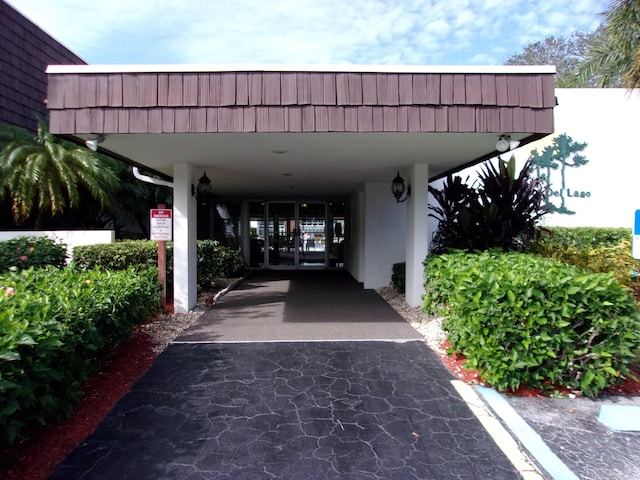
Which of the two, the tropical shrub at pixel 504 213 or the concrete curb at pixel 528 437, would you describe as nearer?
the concrete curb at pixel 528 437

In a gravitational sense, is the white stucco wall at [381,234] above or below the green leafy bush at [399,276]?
above

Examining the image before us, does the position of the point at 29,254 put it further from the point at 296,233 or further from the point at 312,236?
the point at 312,236

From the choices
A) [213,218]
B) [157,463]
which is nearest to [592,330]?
[157,463]

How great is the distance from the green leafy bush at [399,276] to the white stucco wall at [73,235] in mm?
5905

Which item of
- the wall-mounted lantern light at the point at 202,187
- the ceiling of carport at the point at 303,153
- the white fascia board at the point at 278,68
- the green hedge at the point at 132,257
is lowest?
the green hedge at the point at 132,257

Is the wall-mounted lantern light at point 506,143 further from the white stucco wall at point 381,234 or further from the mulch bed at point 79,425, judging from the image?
the mulch bed at point 79,425

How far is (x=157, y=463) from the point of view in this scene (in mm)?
2637

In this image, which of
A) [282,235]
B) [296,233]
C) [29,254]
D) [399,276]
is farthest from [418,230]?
[282,235]

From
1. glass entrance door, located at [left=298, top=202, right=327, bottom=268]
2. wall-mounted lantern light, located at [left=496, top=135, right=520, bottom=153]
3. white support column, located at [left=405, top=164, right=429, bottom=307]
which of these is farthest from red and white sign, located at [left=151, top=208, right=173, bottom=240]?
glass entrance door, located at [left=298, top=202, right=327, bottom=268]

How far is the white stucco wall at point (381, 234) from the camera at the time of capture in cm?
927

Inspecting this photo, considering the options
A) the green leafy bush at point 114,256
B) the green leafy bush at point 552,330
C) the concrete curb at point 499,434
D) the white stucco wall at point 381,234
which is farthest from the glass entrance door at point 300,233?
the green leafy bush at point 552,330

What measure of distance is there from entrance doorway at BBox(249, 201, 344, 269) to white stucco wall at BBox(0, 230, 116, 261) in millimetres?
5758

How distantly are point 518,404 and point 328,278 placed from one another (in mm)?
8033

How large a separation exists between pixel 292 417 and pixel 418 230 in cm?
426
